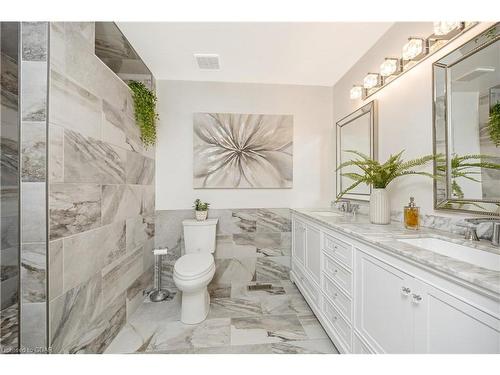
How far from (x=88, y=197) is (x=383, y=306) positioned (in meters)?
1.72

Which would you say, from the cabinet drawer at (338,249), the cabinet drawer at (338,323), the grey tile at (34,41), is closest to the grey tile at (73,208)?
the grey tile at (34,41)

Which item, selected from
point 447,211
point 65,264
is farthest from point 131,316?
point 447,211

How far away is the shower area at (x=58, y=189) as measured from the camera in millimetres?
1002

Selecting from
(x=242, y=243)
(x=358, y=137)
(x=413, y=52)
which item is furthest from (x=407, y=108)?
(x=242, y=243)

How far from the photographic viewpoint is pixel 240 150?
2500 mm

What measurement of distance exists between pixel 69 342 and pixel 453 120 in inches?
96.2

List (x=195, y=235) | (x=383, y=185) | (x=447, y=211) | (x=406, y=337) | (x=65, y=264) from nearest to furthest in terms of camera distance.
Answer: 1. (x=406, y=337)
2. (x=65, y=264)
3. (x=447, y=211)
4. (x=383, y=185)
5. (x=195, y=235)

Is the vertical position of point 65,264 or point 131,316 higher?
point 65,264

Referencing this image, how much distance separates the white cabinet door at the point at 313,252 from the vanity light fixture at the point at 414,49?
138 centimetres

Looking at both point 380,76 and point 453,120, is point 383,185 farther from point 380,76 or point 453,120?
point 380,76

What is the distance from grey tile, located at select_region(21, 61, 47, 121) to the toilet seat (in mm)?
1323
